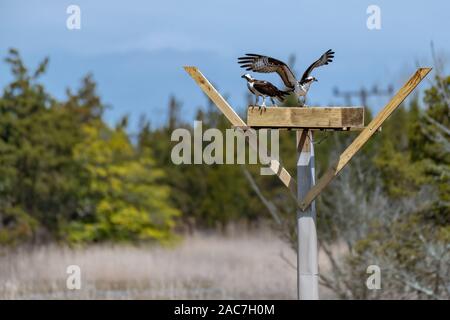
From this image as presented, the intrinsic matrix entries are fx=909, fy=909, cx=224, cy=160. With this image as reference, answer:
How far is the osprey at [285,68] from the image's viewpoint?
22.1ft

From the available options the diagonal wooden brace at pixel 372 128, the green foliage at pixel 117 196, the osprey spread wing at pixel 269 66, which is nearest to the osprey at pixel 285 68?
the osprey spread wing at pixel 269 66

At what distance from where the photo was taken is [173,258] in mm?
19922

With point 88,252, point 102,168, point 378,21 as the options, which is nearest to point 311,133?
point 378,21

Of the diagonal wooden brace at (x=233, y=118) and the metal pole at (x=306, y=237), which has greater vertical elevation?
the diagonal wooden brace at (x=233, y=118)

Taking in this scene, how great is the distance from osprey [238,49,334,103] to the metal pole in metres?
0.41

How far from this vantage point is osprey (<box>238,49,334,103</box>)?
6.75 meters

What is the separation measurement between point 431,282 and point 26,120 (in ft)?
39.6

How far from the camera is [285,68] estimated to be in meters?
6.73

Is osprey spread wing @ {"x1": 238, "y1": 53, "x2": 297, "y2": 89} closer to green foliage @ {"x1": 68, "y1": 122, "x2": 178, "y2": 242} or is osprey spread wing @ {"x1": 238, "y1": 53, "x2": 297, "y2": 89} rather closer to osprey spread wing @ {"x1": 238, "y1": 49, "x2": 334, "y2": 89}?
osprey spread wing @ {"x1": 238, "y1": 49, "x2": 334, "y2": 89}

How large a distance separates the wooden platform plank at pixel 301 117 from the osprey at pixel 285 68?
185mm

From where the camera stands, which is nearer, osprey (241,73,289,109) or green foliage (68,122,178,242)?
osprey (241,73,289,109)

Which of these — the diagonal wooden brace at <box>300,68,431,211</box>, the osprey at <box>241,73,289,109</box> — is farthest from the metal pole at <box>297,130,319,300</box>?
the osprey at <box>241,73,289,109</box>

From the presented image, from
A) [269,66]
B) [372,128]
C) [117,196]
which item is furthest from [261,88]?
[117,196]

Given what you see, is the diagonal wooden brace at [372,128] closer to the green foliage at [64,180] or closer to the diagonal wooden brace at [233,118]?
the diagonal wooden brace at [233,118]
